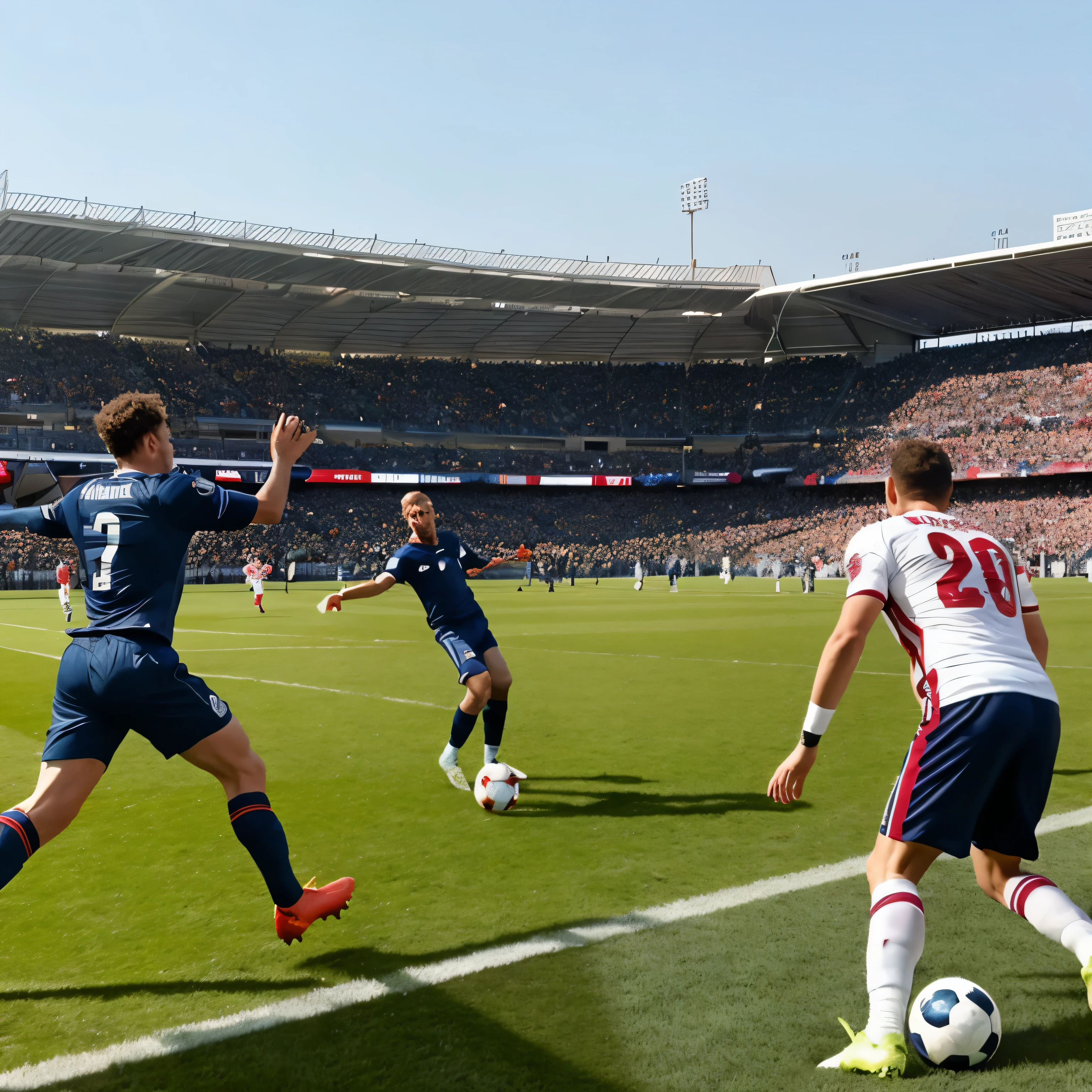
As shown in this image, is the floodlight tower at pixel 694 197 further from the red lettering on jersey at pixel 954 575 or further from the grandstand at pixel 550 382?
the red lettering on jersey at pixel 954 575

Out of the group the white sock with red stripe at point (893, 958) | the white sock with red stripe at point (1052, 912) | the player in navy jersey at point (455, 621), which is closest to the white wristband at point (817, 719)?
the white sock with red stripe at point (893, 958)

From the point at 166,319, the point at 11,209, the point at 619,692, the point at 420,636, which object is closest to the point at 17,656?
the point at 420,636

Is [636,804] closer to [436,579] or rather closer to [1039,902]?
[436,579]

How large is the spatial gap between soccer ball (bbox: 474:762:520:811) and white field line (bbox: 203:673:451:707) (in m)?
3.90

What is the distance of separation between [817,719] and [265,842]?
2.19 m

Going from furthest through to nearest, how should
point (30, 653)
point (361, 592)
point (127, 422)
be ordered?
point (30, 653) → point (361, 592) → point (127, 422)

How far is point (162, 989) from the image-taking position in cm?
346

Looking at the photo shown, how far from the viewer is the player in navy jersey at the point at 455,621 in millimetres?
6637

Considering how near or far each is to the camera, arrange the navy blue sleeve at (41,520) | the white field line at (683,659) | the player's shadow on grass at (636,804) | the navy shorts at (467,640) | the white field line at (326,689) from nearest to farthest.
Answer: the navy blue sleeve at (41,520) < the player's shadow on grass at (636,804) < the navy shorts at (467,640) < the white field line at (326,689) < the white field line at (683,659)

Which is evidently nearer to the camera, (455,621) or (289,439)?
(289,439)

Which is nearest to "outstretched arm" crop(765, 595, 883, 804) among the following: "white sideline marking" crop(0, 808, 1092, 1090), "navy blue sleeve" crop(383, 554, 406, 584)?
"white sideline marking" crop(0, 808, 1092, 1090)

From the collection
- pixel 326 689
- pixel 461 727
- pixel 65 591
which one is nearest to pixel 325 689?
pixel 326 689

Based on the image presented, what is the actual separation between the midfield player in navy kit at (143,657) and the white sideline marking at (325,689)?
6334mm

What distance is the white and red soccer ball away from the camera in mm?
6020
